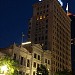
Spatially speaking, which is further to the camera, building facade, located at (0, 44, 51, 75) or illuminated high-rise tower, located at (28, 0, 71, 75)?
illuminated high-rise tower, located at (28, 0, 71, 75)

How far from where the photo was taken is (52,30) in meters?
139

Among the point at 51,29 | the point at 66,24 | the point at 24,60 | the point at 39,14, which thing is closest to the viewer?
the point at 24,60

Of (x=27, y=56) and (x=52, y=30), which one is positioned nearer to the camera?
(x=27, y=56)

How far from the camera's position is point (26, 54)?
305ft

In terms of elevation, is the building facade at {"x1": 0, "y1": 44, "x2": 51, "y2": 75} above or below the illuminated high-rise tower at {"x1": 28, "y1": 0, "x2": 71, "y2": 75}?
below

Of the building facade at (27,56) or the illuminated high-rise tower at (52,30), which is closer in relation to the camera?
the building facade at (27,56)

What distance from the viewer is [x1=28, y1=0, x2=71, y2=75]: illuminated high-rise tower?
136975mm

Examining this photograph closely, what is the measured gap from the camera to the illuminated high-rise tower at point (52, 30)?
137 meters

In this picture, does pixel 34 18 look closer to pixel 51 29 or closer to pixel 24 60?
pixel 51 29

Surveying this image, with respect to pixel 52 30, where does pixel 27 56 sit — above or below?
below

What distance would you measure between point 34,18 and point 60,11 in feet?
53.6

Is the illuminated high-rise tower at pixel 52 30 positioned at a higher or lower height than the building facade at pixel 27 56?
higher

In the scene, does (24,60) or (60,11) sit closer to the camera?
(24,60)

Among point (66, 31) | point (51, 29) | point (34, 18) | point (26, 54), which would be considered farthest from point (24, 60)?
point (66, 31)
